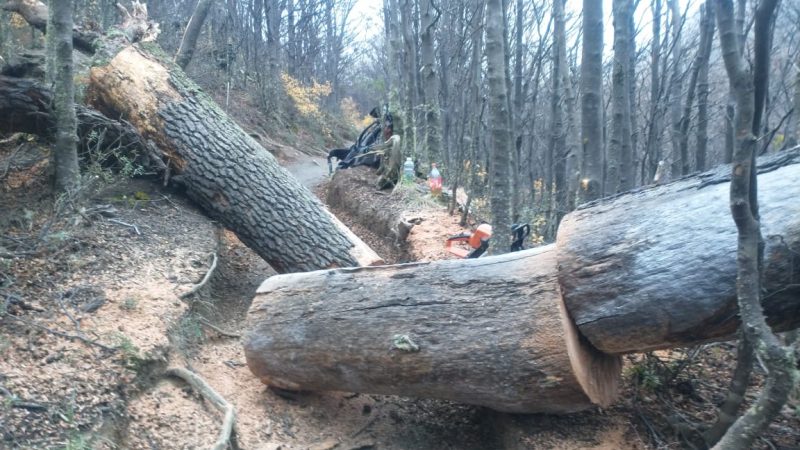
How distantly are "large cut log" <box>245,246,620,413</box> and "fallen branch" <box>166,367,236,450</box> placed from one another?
36cm

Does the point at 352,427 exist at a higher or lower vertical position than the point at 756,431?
lower

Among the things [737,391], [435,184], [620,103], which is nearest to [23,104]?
[435,184]

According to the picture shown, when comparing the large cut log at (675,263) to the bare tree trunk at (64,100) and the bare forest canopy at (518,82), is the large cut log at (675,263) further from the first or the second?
the bare tree trunk at (64,100)

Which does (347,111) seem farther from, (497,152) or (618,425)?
(618,425)

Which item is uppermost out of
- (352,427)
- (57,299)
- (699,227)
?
(699,227)

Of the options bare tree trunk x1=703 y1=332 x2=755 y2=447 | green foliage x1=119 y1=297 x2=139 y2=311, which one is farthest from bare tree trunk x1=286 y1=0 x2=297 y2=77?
bare tree trunk x1=703 y1=332 x2=755 y2=447

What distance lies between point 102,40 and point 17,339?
13.7 feet

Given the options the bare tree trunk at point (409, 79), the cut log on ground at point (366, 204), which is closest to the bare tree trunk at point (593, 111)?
the cut log on ground at point (366, 204)

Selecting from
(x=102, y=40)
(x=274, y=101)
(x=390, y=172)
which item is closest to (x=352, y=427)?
(x=102, y=40)

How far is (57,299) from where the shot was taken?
3.94 meters

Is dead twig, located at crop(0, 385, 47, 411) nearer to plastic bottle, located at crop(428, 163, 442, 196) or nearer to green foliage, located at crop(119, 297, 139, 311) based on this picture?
green foliage, located at crop(119, 297, 139, 311)

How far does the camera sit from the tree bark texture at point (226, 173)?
19.3 feet

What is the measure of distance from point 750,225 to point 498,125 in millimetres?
3483

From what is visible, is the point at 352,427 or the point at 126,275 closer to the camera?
the point at 352,427
